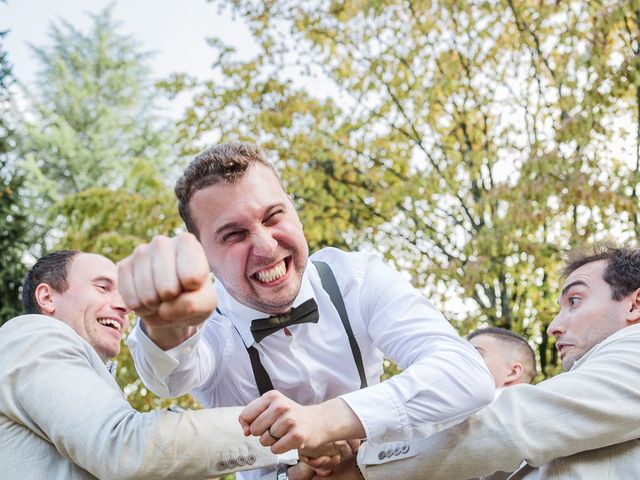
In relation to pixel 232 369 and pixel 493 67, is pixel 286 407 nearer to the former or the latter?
pixel 232 369

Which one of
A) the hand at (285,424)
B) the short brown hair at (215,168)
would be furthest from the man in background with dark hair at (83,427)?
the short brown hair at (215,168)

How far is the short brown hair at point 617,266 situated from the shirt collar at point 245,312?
1.27 metres

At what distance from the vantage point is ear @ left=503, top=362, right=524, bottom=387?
4285 millimetres

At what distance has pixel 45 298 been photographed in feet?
11.0

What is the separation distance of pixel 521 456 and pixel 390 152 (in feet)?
19.9

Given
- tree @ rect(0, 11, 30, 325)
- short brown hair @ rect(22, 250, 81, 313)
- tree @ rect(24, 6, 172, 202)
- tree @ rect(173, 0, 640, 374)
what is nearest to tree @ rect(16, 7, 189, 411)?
tree @ rect(24, 6, 172, 202)

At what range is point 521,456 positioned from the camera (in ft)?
7.42

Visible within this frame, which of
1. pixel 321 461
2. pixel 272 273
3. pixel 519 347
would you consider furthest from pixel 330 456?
pixel 519 347

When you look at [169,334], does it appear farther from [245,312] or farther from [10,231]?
→ [10,231]

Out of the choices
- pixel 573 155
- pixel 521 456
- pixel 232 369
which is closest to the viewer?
pixel 521 456

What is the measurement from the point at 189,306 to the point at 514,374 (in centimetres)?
313

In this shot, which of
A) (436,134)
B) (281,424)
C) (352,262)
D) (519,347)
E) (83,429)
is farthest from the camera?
(436,134)

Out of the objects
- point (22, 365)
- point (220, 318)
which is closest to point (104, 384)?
point (22, 365)

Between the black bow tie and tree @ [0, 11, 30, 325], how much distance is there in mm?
9228
